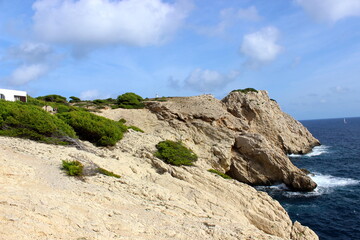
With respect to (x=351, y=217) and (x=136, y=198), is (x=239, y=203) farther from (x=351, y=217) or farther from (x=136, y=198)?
(x=351, y=217)

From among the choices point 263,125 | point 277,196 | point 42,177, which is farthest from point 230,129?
point 42,177

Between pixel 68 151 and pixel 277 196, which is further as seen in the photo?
pixel 277 196

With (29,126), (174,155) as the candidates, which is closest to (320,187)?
(174,155)

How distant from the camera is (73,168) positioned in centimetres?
1212

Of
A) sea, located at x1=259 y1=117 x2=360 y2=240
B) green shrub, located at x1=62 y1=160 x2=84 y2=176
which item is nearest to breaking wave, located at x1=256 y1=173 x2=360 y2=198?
sea, located at x1=259 y1=117 x2=360 y2=240

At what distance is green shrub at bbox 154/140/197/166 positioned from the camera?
1949 cm

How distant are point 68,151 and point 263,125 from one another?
37915 millimetres

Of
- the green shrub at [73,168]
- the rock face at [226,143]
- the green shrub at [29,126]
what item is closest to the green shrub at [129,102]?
the rock face at [226,143]

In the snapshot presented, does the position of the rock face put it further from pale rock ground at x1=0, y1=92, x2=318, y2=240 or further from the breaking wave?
pale rock ground at x1=0, y1=92, x2=318, y2=240

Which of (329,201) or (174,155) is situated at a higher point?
(174,155)

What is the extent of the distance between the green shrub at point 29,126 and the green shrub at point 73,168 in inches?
170

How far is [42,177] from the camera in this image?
1109 centimetres

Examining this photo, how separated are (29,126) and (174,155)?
10078 millimetres

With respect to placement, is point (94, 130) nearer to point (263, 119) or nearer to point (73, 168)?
point (73, 168)
